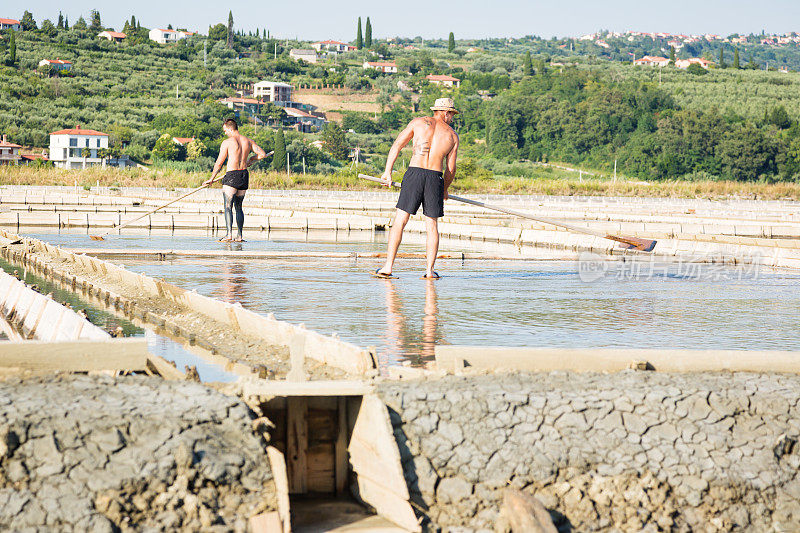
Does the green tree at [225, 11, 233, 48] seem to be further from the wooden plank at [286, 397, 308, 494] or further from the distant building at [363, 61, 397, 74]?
the wooden plank at [286, 397, 308, 494]

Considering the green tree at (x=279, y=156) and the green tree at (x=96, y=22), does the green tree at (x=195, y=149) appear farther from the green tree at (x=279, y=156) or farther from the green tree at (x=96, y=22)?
the green tree at (x=96, y=22)

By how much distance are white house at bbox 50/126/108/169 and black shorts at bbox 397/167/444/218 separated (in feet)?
286

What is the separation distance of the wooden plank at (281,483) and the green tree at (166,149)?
90.5m

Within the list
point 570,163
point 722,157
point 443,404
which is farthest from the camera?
point 570,163

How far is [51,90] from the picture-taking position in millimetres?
112750

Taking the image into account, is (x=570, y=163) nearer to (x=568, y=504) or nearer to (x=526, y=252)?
(x=526, y=252)

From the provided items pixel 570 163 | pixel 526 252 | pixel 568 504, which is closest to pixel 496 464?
pixel 568 504

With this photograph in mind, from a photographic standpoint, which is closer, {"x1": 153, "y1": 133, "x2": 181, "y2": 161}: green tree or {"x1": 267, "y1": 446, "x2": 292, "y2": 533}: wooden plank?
{"x1": 267, "y1": 446, "x2": 292, "y2": 533}: wooden plank

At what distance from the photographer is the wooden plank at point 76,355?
4.80m

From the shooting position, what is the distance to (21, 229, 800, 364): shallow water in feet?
22.4

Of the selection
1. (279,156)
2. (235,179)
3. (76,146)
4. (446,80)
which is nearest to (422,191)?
(235,179)

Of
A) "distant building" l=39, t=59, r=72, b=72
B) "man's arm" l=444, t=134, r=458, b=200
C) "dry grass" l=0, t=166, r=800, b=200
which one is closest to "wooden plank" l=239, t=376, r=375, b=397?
"man's arm" l=444, t=134, r=458, b=200

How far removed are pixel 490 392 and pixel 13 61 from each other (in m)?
133

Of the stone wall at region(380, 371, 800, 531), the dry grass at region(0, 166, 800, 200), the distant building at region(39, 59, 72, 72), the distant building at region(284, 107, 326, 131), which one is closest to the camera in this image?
the stone wall at region(380, 371, 800, 531)
